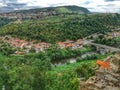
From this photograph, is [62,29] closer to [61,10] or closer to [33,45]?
[33,45]

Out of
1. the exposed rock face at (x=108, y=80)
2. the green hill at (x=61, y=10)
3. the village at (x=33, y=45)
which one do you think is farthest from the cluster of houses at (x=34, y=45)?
the green hill at (x=61, y=10)

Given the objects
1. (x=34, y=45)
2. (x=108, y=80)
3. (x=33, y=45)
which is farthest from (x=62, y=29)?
(x=108, y=80)

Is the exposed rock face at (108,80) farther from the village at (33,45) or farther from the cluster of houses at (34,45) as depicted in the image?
the cluster of houses at (34,45)

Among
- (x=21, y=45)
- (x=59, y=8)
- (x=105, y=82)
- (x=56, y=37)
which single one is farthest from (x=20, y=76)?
(x=59, y=8)

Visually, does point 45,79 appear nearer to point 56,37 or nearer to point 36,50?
point 36,50

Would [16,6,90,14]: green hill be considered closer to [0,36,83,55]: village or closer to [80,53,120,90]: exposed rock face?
[0,36,83,55]: village

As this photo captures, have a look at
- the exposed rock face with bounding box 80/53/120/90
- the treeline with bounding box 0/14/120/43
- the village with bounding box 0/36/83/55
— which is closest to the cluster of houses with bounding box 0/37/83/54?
the village with bounding box 0/36/83/55
